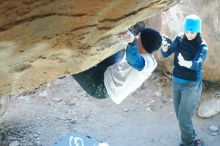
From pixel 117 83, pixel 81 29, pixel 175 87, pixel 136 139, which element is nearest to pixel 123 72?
pixel 117 83

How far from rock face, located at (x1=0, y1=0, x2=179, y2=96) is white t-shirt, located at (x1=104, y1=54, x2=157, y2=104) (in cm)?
56

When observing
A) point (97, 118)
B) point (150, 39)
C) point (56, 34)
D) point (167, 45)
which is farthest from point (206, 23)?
point (56, 34)

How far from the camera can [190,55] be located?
4.53 metres

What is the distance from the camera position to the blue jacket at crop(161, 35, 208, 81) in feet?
14.6

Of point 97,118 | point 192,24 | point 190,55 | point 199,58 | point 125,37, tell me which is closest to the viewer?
point 125,37

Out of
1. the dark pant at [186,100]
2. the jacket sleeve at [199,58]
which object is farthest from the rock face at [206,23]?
Result: the jacket sleeve at [199,58]

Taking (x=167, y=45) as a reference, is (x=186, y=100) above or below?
below

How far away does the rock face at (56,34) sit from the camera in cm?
189

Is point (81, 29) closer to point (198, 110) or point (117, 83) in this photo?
point (117, 83)

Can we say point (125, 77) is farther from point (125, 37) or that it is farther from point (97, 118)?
point (97, 118)

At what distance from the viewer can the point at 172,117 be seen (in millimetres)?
6137

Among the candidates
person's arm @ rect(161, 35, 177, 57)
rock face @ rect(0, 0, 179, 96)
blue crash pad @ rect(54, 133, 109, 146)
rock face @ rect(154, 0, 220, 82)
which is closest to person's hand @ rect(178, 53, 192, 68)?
person's arm @ rect(161, 35, 177, 57)

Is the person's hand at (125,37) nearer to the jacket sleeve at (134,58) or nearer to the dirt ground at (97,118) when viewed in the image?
the jacket sleeve at (134,58)

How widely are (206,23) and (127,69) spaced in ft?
9.52
